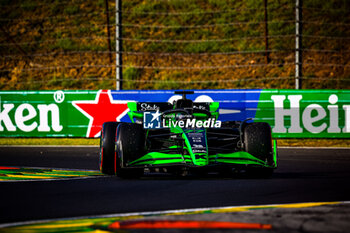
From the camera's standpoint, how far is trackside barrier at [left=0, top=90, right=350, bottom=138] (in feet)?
53.3

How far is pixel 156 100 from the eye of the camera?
55.2 ft

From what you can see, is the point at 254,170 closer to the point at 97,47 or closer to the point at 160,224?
the point at 160,224

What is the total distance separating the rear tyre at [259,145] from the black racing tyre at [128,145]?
59.0 inches

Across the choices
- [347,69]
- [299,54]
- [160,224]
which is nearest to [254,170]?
[160,224]

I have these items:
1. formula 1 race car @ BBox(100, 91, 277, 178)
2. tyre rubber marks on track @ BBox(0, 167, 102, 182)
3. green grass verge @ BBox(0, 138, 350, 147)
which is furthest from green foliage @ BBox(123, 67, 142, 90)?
formula 1 race car @ BBox(100, 91, 277, 178)

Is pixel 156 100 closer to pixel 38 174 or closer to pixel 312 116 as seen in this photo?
pixel 312 116

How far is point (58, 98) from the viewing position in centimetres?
1733

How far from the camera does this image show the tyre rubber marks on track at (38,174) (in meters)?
9.22

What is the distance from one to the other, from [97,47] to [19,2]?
7.05m

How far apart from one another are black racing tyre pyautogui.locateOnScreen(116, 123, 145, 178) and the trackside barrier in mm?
7434

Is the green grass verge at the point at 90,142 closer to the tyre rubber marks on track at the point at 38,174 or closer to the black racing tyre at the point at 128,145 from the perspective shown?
the tyre rubber marks on track at the point at 38,174

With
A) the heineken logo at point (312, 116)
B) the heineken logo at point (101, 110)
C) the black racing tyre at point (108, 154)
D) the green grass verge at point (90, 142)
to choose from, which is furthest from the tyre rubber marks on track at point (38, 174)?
the heineken logo at point (312, 116)

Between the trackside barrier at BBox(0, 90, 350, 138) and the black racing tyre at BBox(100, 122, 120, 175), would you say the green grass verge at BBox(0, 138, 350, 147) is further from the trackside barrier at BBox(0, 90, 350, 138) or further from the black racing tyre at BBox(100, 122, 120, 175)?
the black racing tyre at BBox(100, 122, 120, 175)

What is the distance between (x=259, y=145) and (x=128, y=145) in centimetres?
185
